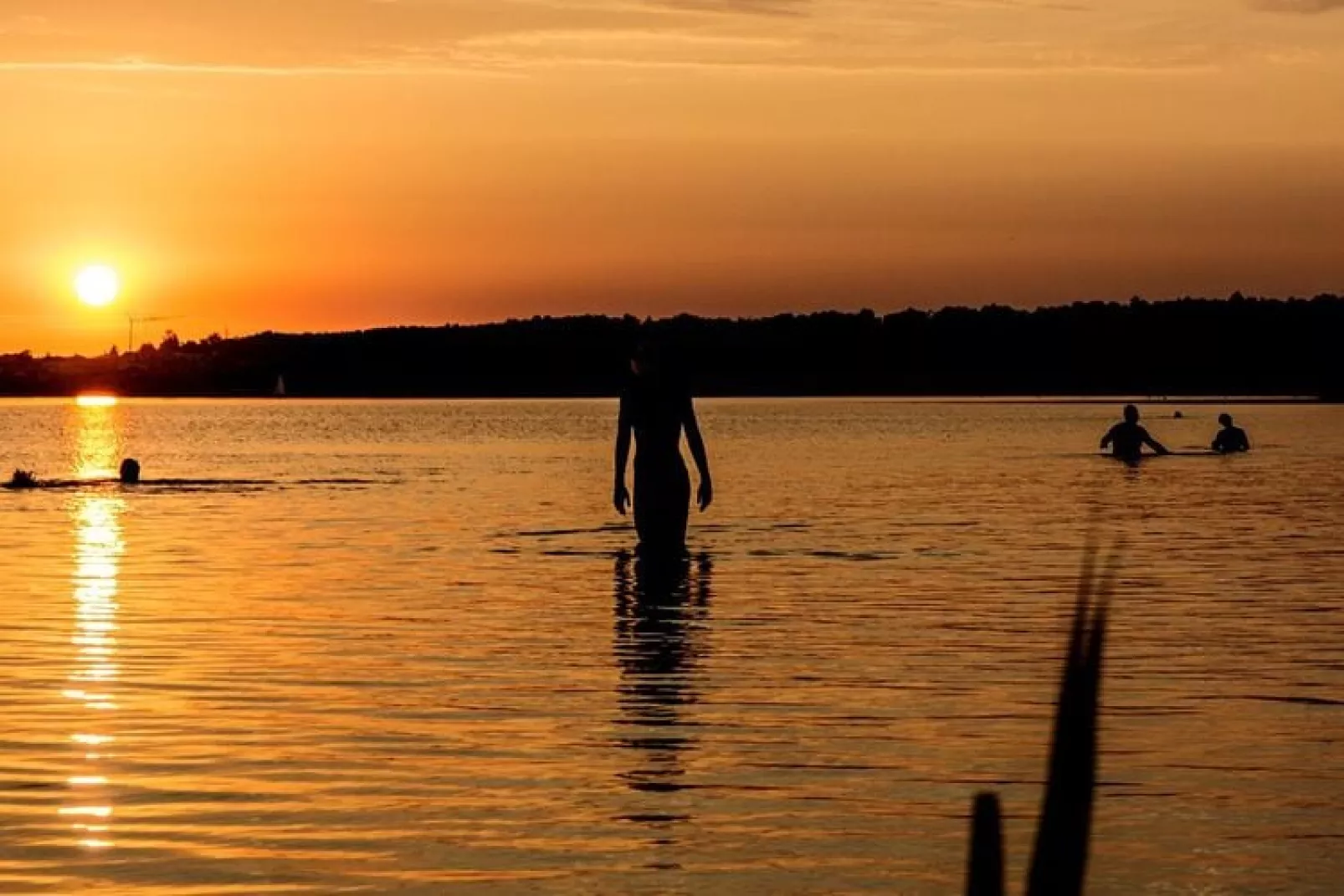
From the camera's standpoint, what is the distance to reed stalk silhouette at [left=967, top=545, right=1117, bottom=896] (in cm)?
134

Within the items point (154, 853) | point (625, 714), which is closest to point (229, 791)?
point (154, 853)

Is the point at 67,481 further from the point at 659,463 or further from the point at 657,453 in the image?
the point at 657,453

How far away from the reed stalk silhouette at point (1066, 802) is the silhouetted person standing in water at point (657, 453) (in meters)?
19.7

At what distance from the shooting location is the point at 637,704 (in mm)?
13344

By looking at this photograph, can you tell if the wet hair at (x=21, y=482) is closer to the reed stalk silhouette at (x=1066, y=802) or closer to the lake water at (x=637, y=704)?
the lake water at (x=637, y=704)

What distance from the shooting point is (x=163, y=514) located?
118 feet

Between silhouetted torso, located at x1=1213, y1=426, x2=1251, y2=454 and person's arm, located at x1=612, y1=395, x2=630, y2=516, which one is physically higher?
person's arm, located at x1=612, y1=395, x2=630, y2=516

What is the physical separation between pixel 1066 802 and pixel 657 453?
2067 cm

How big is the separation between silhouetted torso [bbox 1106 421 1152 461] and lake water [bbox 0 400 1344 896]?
14.4 meters

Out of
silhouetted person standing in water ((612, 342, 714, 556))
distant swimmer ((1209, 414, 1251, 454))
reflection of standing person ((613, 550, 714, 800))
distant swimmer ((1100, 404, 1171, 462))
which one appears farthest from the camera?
distant swimmer ((1209, 414, 1251, 454))

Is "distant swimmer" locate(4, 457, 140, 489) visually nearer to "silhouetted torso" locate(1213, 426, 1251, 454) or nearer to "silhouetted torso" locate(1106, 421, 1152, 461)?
"silhouetted torso" locate(1106, 421, 1152, 461)

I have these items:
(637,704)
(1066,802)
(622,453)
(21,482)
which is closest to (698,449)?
(622,453)

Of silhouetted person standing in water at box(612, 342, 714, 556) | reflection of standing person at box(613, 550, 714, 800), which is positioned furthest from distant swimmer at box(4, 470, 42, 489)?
silhouetted person standing in water at box(612, 342, 714, 556)

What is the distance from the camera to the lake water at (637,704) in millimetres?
8836
